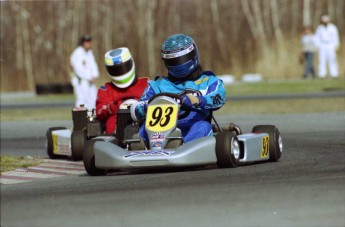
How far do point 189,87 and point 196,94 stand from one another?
149mm

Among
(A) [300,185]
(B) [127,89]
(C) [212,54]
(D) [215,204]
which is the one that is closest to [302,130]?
(B) [127,89]

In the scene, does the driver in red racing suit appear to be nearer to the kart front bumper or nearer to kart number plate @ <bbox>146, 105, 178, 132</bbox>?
kart number plate @ <bbox>146, 105, 178, 132</bbox>

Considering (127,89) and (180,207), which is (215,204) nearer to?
(180,207)

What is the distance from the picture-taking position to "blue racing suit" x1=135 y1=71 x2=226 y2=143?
10242mm

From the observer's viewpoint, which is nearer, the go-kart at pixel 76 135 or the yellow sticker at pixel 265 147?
the yellow sticker at pixel 265 147

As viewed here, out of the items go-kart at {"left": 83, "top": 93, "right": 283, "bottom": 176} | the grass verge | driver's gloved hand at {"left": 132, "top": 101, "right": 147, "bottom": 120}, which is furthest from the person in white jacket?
go-kart at {"left": 83, "top": 93, "right": 283, "bottom": 176}

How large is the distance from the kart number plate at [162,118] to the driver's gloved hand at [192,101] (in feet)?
0.48

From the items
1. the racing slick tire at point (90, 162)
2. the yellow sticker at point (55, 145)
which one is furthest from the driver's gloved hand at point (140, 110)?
the yellow sticker at point (55, 145)

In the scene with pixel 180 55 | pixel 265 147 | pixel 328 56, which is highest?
pixel 180 55

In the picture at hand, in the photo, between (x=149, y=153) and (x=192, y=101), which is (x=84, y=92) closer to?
(x=192, y=101)

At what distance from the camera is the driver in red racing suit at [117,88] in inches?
478

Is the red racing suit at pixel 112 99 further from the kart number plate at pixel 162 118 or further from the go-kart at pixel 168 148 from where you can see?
the kart number plate at pixel 162 118

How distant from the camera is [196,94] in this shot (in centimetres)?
1040

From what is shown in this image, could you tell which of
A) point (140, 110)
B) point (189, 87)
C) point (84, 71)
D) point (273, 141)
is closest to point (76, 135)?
point (140, 110)
